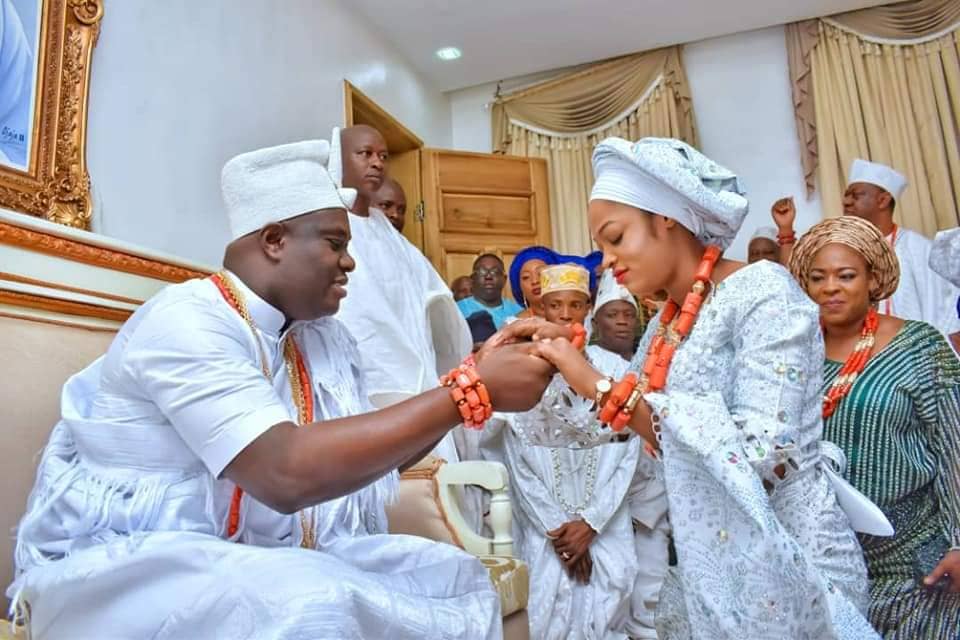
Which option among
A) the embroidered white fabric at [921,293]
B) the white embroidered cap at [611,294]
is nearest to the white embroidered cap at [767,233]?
the embroidered white fabric at [921,293]

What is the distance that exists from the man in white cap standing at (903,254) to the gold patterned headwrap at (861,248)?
2.56 meters

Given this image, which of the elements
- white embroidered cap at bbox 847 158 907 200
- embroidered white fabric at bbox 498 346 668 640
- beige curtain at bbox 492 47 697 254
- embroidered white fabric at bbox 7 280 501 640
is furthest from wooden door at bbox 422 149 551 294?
embroidered white fabric at bbox 7 280 501 640

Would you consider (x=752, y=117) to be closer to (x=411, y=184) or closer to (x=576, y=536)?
(x=411, y=184)

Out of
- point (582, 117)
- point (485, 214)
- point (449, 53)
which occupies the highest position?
point (449, 53)

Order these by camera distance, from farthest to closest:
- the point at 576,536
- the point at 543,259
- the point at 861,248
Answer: the point at 543,259, the point at 576,536, the point at 861,248

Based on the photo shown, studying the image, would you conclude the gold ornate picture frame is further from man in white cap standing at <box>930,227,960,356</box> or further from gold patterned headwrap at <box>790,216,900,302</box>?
man in white cap standing at <box>930,227,960,356</box>

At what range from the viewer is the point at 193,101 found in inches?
143

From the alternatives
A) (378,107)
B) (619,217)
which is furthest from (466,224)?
(619,217)

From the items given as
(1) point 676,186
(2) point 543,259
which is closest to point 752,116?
(2) point 543,259

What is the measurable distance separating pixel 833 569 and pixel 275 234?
127cm

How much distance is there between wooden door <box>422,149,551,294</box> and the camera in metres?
6.10

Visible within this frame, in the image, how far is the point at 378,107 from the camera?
564cm

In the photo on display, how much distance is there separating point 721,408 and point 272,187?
0.97m

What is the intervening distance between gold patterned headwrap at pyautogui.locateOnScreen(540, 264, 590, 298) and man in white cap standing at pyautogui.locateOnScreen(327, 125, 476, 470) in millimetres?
447
